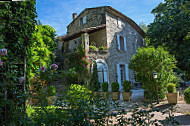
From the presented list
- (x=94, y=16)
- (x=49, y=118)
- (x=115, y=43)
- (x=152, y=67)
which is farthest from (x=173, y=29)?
(x=49, y=118)

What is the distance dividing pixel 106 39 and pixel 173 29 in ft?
22.6

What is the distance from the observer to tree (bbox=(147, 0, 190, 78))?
1247cm

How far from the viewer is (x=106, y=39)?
34.9 feet

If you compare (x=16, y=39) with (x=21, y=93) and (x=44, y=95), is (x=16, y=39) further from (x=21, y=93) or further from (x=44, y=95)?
(x=44, y=95)

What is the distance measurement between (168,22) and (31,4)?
548 inches

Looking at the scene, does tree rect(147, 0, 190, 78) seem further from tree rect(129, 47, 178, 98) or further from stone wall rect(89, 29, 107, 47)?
stone wall rect(89, 29, 107, 47)

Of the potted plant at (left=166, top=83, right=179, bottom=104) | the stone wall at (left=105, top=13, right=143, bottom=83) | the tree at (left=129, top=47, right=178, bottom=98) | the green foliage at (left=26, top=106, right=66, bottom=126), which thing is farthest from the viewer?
the stone wall at (left=105, top=13, right=143, bottom=83)

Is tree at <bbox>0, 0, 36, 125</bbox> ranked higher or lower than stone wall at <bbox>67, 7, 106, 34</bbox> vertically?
lower

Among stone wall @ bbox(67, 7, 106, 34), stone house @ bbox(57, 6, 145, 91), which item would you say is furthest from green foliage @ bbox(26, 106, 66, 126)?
stone wall @ bbox(67, 7, 106, 34)

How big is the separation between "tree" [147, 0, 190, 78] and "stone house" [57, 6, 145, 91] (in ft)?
9.48

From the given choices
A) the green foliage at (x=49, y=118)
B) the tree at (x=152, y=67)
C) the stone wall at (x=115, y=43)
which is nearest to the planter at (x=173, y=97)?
the tree at (x=152, y=67)

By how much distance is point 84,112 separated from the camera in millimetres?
2281

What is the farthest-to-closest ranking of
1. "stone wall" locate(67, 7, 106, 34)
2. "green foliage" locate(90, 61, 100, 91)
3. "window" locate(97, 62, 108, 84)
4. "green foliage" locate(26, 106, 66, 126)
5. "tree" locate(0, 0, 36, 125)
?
"stone wall" locate(67, 7, 106, 34), "window" locate(97, 62, 108, 84), "green foliage" locate(90, 61, 100, 91), "green foliage" locate(26, 106, 66, 126), "tree" locate(0, 0, 36, 125)

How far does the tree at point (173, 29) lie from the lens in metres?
12.5
